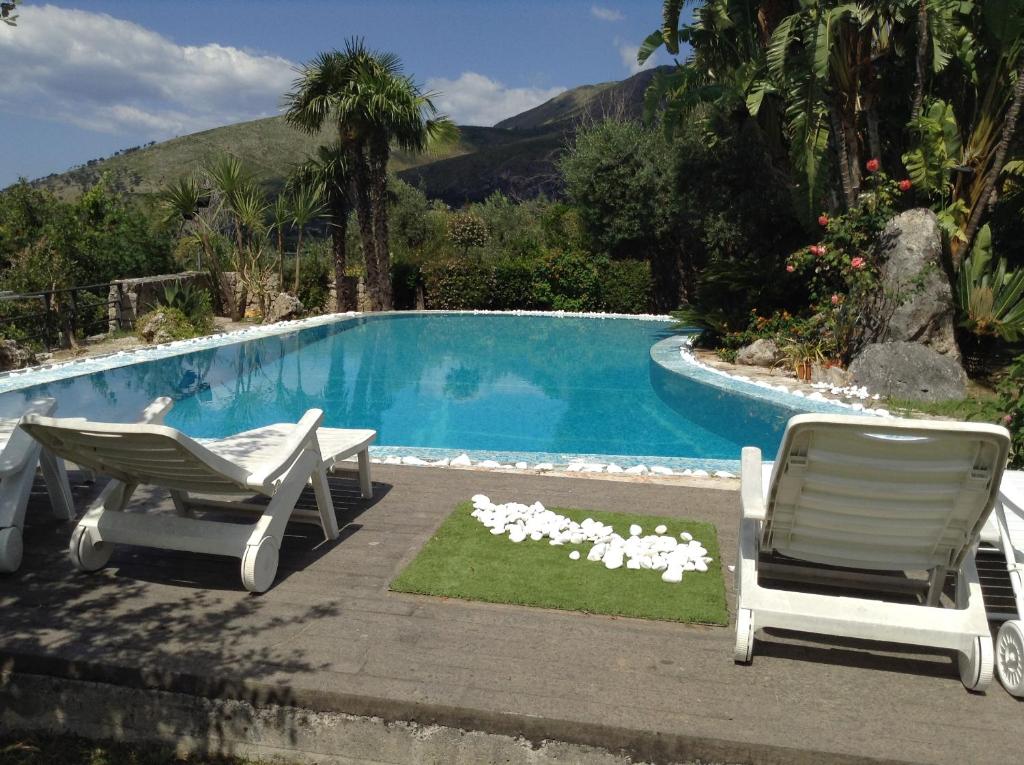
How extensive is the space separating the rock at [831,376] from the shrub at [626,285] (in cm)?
965

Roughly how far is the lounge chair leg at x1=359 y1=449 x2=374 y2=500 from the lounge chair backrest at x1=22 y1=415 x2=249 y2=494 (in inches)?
47.5

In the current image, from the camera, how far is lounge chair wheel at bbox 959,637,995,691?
2.67 metres

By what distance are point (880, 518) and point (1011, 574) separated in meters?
0.64

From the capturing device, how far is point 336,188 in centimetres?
1936

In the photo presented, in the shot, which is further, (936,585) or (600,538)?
(600,538)

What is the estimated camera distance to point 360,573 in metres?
3.71

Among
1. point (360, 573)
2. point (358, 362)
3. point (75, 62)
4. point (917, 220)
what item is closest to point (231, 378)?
point (358, 362)

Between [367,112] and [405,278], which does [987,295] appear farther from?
[405,278]

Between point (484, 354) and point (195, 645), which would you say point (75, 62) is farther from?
point (195, 645)

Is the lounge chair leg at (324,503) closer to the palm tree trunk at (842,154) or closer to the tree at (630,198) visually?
the palm tree trunk at (842,154)

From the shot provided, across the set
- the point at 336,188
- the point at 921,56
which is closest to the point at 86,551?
the point at 921,56

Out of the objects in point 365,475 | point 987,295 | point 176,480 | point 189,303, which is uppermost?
point 987,295

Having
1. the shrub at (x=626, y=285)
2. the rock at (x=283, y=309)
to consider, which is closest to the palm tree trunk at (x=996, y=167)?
the shrub at (x=626, y=285)

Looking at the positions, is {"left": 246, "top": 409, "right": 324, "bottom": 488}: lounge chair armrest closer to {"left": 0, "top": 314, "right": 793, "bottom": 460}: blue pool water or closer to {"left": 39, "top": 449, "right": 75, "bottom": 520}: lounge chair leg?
{"left": 39, "top": 449, "right": 75, "bottom": 520}: lounge chair leg
